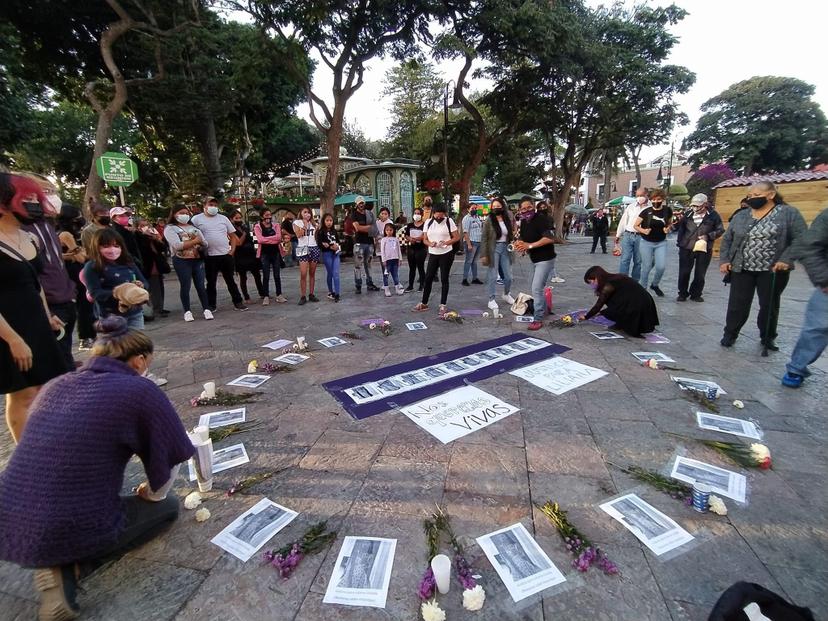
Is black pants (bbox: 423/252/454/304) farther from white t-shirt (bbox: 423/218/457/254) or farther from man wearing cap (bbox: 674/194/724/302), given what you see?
man wearing cap (bbox: 674/194/724/302)

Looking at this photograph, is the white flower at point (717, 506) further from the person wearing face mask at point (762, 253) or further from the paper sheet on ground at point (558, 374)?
the person wearing face mask at point (762, 253)

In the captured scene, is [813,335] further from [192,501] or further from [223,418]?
[223,418]

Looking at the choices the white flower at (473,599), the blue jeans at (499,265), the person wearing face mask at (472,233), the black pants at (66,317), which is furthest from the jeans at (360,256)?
the white flower at (473,599)

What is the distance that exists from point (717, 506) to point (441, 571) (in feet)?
4.97

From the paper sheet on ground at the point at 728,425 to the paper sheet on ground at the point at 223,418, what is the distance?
3530 millimetres

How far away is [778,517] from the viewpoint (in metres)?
2.03

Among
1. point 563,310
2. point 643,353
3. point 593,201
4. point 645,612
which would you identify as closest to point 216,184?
point 563,310

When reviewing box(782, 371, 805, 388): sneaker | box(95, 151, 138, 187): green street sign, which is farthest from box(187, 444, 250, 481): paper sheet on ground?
box(95, 151, 138, 187): green street sign

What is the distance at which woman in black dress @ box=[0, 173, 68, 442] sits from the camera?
221 cm

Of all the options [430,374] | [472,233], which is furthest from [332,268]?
[430,374]

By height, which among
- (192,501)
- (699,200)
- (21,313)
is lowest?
(192,501)

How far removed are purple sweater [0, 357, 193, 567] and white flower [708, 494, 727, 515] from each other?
8.98ft

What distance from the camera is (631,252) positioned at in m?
6.98

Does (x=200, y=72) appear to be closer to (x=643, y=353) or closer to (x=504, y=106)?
(x=504, y=106)
